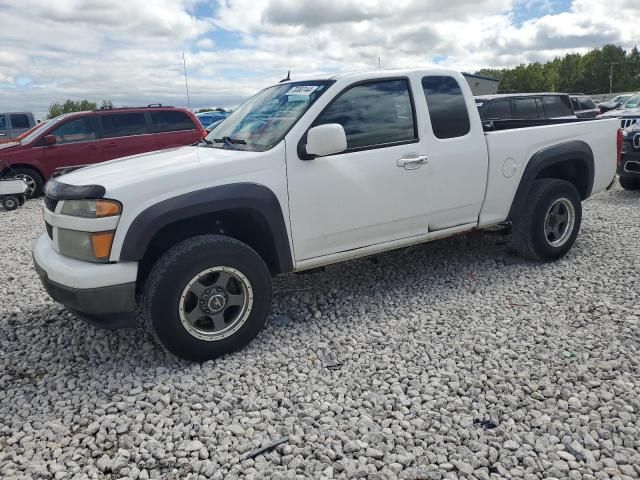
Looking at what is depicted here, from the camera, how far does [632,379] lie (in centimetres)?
303

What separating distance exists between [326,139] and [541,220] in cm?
264

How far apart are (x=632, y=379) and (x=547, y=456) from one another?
100cm

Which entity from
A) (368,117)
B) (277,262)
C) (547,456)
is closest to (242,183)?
(277,262)

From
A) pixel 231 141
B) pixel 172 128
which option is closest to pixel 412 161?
pixel 231 141

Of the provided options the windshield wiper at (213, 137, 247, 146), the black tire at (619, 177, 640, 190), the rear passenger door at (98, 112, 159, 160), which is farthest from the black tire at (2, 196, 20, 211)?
the black tire at (619, 177, 640, 190)

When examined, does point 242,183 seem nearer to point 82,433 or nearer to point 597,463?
point 82,433

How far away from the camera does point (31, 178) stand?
34.5 feet

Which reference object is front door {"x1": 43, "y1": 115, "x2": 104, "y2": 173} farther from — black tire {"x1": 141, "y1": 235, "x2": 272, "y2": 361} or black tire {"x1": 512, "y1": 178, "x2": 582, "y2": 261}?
black tire {"x1": 512, "y1": 178, "x2": 582, "y2": 261}

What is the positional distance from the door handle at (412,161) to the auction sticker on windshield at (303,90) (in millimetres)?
848

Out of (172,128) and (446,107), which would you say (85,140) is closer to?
(172,128)

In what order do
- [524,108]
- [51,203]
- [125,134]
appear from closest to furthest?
[51,203] → [524,108] → [125,134]

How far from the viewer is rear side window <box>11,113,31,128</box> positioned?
57.7 feet

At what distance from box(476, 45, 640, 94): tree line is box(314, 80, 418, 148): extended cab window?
314 ft

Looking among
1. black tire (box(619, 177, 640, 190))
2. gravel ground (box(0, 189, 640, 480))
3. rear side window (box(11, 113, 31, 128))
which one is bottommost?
gravel ground (box(0, 189, 640, 480))
